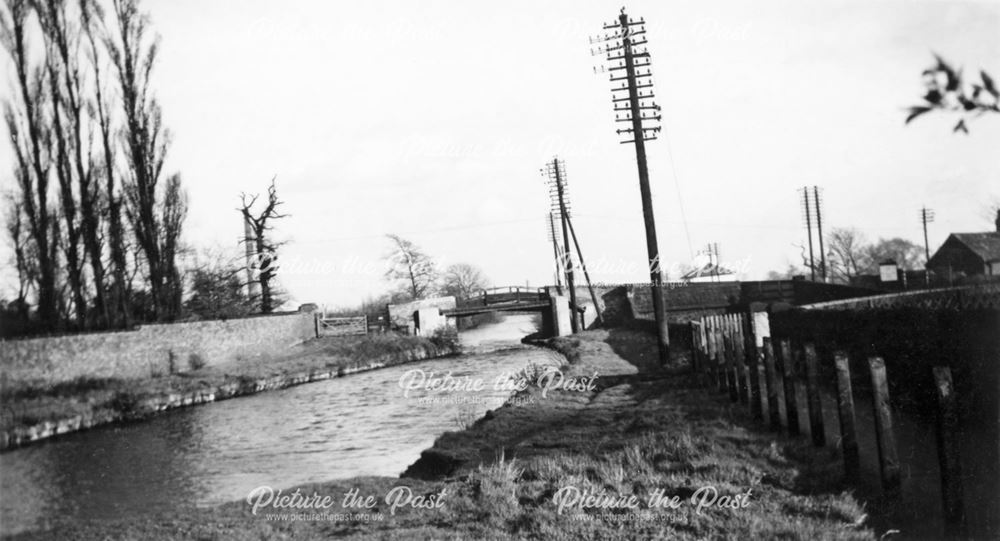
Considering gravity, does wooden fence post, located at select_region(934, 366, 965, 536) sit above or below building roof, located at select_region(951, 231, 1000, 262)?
below

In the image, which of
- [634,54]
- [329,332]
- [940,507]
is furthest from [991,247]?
[940,507]

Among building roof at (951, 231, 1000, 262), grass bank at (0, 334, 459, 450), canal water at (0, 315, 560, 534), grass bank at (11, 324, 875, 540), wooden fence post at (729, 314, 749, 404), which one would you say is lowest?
canal water at (0, 315, 560, 534)

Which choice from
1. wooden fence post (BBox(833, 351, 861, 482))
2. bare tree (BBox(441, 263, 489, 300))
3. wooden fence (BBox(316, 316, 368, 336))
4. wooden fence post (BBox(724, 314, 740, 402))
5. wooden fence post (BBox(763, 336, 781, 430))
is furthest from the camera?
bare tree (BBox(441, 263, 489, 300))

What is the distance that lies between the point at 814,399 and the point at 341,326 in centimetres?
3440

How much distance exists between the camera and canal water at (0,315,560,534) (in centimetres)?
1006

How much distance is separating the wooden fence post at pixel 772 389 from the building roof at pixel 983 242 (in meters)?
36.9

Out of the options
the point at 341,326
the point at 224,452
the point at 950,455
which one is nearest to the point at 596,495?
the point at 950,455

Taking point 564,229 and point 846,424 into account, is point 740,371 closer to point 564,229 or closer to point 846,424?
point 846,424

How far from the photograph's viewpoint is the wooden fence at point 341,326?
3719cm

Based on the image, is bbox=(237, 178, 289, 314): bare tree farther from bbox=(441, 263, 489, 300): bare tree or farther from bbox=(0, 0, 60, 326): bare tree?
bbox=(441, 263, 489, 300): bare tree

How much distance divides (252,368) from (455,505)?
76.3 feet

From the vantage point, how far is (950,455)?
15.2 ft

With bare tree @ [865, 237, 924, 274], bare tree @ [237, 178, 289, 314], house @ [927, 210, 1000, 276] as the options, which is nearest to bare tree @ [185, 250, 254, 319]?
bare tree @ [237, 178, 289, 314]

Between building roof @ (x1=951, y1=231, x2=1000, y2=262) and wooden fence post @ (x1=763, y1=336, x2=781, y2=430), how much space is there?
1451 inches
